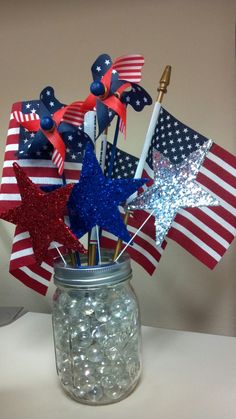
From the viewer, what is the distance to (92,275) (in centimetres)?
53

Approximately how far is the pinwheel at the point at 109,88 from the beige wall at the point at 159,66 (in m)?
0.25

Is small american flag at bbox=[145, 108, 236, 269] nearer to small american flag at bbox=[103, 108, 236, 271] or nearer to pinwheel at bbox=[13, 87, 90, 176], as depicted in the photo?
small american flag at bbox=[103, 108, 236, 271]

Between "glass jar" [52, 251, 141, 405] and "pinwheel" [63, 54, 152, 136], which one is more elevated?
"pinwheel" [63, 54, 152, 136]

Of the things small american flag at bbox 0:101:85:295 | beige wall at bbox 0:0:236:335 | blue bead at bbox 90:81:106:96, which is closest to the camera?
blue bead at bbox 90:81:106:96

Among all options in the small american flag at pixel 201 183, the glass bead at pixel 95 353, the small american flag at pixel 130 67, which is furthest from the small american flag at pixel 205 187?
the glass bead at pixel 95 353

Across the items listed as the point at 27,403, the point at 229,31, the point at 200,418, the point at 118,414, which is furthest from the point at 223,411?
the point at 229,31

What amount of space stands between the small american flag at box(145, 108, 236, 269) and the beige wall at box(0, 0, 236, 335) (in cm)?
16

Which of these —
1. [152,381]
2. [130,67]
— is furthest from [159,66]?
[152,381]

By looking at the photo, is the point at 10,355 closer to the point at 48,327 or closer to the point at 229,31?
the point at 48,327

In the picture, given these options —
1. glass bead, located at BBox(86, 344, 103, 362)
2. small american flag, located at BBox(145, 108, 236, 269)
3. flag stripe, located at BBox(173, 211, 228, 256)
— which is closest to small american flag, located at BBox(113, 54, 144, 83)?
small american flag, located at BBox(145, 108, 236, 269)

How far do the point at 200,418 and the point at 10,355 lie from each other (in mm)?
363

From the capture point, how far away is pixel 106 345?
1.80 feet

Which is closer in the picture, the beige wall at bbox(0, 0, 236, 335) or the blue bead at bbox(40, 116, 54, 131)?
the blue bead at bbox(40, 116, 54, 131)

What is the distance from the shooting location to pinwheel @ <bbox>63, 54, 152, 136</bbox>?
55cm
